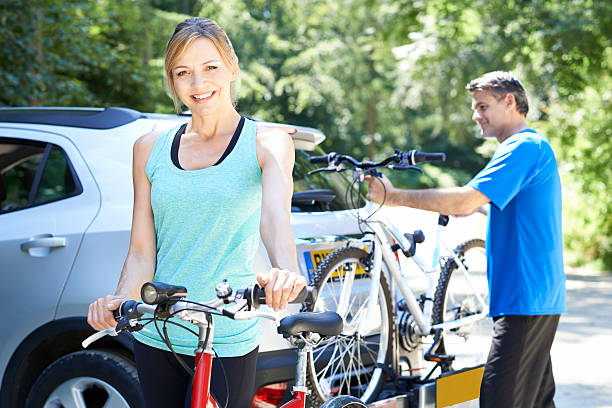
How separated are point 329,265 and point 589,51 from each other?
11558mm

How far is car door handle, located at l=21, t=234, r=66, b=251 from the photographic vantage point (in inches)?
141

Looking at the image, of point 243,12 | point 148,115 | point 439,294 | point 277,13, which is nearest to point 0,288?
point 148,115

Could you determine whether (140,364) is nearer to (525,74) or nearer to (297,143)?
(297,143)

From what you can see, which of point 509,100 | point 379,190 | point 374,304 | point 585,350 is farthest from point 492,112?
point 585,350

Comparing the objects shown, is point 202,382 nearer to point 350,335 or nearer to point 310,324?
point 310,324

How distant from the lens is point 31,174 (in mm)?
7781

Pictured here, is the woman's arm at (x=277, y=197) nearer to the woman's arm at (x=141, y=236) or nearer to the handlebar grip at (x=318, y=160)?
the woman's arm at (x=141, y=236)

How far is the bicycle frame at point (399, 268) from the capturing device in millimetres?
3934

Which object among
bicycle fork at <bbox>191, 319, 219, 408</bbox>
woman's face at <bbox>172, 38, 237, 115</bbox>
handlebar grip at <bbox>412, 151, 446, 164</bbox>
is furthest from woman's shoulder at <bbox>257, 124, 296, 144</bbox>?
handlebar grip at <bbox>412, 151, 446, 164</bbox>

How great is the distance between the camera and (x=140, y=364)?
243 cm

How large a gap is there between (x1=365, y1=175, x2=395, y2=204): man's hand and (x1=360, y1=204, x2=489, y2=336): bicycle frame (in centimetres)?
11

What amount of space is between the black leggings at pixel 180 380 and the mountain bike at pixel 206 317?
49mm

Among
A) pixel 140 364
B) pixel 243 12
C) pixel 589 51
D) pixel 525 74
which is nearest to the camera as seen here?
pixel 140 364

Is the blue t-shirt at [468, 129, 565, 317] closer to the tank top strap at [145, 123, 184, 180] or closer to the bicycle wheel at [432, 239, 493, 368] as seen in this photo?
the bicycle wheel at [432, 239, 493, 368]
